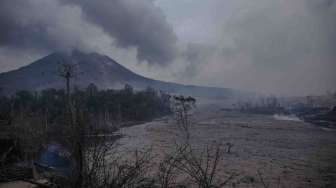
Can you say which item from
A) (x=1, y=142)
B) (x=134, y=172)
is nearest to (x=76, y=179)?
(x=134, y=172)

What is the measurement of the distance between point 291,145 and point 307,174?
14.6 m

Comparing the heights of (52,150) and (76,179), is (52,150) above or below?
below

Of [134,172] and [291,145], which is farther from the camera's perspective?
[291,145]

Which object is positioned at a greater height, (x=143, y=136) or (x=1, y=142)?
(x=1, y=142)

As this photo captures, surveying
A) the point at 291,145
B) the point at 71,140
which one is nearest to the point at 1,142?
the point at 71,140

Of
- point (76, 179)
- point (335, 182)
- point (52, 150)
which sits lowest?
point (335, 182)

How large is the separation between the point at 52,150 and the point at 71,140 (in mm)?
11623

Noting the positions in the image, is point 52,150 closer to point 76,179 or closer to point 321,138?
point 76,179

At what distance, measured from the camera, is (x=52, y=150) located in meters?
14.2

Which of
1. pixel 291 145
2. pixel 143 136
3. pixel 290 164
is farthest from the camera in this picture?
pixel 143 136

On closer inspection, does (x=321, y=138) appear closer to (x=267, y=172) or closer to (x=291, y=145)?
(x=291, y=145)

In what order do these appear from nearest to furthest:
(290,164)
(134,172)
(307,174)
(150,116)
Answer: (134,172)
(307,174)
(290,164)
(150,116)

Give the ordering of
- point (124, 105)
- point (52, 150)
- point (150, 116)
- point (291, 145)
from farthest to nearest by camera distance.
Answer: point (150, 116) < point (124, 105) < point (291, 145) < point (52, 150)

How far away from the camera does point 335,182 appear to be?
20672 mm
